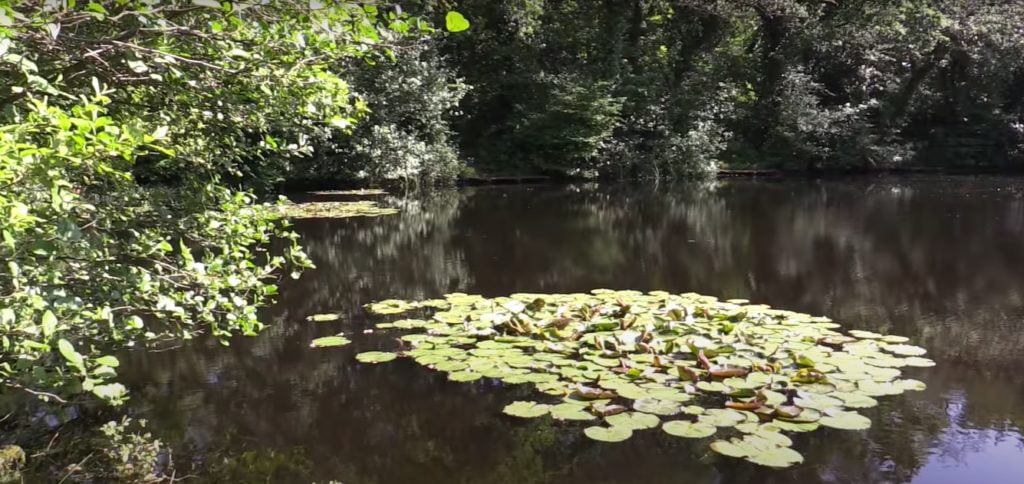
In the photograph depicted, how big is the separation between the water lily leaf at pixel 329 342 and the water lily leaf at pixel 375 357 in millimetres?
334

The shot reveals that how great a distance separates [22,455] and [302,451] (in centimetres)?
120

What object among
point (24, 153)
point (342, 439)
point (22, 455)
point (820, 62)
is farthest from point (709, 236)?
point (820, 62)

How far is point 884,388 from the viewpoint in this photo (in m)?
4.07

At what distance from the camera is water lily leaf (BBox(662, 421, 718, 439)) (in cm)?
349

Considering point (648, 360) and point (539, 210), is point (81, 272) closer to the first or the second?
point (648, 360)

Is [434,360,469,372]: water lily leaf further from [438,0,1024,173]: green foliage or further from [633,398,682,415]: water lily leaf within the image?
[438,0,1024,173]: green foliage

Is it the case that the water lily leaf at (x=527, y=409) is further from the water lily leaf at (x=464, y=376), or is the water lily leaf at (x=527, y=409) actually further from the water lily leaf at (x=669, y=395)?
the water lily leaf at (x=669, y=395)

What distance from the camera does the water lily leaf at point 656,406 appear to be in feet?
12.3

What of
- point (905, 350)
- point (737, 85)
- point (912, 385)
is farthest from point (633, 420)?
point (737, 85)

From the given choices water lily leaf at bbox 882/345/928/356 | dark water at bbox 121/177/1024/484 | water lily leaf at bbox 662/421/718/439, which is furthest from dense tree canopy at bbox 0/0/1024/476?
water lily leaf at bbox 882/345/928/356

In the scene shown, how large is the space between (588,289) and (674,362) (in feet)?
8.43

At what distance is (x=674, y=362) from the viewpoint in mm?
4422

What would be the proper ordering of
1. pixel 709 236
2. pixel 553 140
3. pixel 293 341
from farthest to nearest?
pixel 553 140 → pixel 709 236 → pixel 293 341

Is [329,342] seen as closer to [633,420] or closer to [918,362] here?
[633,420]
